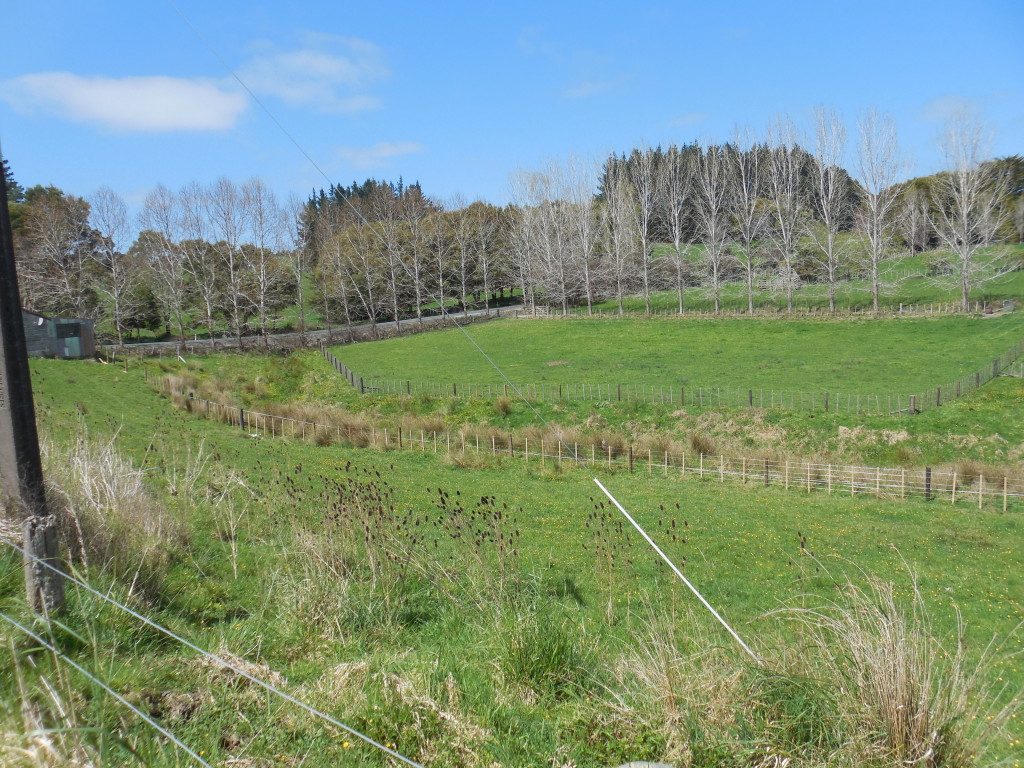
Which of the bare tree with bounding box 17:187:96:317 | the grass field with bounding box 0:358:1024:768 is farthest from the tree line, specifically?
the grass field with bounding box 0:358:1024:768

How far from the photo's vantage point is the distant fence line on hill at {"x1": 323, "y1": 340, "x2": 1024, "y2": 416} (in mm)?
29406

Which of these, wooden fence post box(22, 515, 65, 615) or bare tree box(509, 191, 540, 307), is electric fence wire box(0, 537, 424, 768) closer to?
wooden fence post box(22, 515, 65, 615)

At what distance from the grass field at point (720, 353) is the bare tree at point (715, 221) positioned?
8.76m

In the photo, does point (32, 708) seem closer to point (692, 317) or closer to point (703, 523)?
point (703, 523)

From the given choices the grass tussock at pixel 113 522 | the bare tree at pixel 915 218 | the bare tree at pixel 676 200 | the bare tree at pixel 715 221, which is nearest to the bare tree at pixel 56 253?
the grass tussock at pixel 113 522

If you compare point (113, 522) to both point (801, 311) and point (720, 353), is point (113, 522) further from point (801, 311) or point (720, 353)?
point (801, 311)

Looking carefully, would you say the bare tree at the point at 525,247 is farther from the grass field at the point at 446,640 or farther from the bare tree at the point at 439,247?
the grass field at the point at 446,640

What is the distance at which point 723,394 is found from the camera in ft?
108

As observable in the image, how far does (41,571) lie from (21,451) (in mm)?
901

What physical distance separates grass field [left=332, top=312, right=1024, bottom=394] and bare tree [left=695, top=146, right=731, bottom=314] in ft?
28.7

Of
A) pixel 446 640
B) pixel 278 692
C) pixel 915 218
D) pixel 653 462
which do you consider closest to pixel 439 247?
pixel 653 462

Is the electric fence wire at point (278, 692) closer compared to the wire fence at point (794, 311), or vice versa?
the electric fence wire at point (278, 692)

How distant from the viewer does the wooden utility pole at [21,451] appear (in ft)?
14.8

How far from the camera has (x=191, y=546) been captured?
23.9ft
